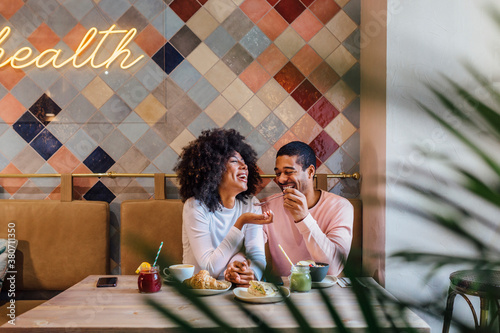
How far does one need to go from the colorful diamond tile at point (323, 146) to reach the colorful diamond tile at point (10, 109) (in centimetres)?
190

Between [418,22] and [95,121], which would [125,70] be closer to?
[95,121]

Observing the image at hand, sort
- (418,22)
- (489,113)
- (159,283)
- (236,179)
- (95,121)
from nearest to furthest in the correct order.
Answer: (489,113), (159,283), (418,22), (236,179), (95,121)

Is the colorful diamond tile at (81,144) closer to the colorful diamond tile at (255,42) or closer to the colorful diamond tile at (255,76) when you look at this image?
the colorful diamond tile at (255,76)

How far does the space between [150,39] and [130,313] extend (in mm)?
1818

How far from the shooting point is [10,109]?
8.57 ft

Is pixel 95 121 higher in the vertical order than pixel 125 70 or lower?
lower

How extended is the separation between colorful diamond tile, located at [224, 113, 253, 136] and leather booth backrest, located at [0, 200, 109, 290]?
988mm

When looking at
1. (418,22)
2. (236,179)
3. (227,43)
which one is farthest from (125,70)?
(418,22)

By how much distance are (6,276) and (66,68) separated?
1.33 metres

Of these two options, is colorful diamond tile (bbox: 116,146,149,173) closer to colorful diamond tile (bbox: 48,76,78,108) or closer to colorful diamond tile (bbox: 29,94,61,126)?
colorful diamond tile (bbox: 48,76,78,108)

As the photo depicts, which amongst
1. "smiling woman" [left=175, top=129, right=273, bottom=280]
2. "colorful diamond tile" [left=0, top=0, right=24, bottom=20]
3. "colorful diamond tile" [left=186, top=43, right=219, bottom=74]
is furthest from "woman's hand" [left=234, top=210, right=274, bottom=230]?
"colorful diamond tile" [left=0, top=0, right=24, bottom=20]

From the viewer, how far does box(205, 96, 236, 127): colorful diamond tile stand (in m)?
2.62

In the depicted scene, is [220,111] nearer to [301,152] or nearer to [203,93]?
[203,93]

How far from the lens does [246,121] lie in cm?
262
